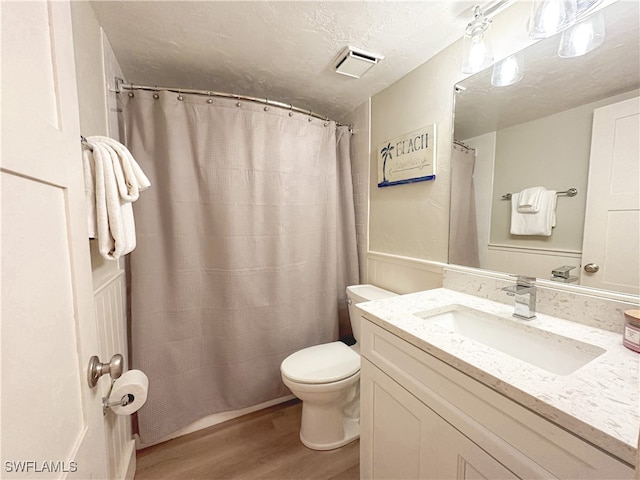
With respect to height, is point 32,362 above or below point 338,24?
below

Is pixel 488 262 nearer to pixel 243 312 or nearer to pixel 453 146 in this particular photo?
pixel 453 146

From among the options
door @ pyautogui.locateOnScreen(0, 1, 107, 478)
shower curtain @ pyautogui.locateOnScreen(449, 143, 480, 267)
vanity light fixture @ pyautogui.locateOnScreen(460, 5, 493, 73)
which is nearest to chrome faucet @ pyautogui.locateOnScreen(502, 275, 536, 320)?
shower curtain @ pyautogui.locateOnScreen(449, 143, 480, 267)

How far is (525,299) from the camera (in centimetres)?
89

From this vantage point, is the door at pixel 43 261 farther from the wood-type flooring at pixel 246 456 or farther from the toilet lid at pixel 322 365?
the wood-type flooring at pixel 246 456

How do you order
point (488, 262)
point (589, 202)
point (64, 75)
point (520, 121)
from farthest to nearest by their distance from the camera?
point (488, 262)
point (520, 121)
point (589, 202)
point (64, 75)

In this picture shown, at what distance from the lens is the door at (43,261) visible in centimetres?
33

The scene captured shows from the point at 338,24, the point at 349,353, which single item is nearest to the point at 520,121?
the point at 338,24

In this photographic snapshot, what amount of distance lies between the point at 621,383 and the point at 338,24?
4.81 feet

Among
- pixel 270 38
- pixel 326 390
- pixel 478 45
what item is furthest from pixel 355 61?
pixel 326 390

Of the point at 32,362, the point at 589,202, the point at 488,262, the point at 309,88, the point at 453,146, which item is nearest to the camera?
the point at 32,362

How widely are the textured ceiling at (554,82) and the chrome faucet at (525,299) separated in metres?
0.63

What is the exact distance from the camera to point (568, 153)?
2.87 feet

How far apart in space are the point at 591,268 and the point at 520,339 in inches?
12.9

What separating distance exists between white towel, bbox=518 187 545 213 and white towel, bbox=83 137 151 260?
4.83ft
